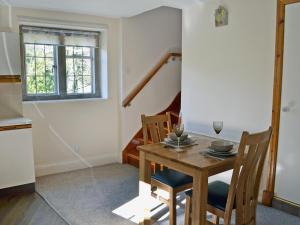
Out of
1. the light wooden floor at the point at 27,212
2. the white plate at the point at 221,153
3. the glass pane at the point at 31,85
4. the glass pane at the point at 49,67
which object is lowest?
the light wooden floor at the point at 27,212

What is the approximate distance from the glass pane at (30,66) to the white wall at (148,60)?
4.07 feet

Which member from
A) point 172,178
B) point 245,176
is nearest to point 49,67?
point 172,178

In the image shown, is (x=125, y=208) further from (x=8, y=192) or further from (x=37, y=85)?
(x=37, y=85)

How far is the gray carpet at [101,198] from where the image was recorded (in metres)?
2.86

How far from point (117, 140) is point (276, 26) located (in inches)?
110

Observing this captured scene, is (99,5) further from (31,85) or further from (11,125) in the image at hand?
(11,125)

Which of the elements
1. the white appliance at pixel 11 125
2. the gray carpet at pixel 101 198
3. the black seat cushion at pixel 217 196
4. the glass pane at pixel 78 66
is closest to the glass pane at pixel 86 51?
the glass pane at pixel 78 66

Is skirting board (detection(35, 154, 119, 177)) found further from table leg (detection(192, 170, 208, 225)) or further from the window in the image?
table leg (detection(192, 170, 208, 225))

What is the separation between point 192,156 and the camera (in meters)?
2.28

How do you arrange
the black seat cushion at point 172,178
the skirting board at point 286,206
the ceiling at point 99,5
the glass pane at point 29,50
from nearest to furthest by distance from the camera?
the black seat cushion at point 172,178 → the skirting board at point 286,206 → the ceiling at point 99,5 → the glass pane at point 29,50

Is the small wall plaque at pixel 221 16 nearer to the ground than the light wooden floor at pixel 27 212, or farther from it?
farther from it

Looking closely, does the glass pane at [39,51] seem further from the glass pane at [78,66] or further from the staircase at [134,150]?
the staircase at [134,150]

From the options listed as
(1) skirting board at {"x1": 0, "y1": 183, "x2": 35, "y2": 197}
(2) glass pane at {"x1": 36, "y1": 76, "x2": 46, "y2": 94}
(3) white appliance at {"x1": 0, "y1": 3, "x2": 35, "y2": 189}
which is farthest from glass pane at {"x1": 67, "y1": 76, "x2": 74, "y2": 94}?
(1) skirting board at {"x1": 0, "y1": 183, "x2": 35, "y2": 197}

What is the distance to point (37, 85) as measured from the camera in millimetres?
4078
